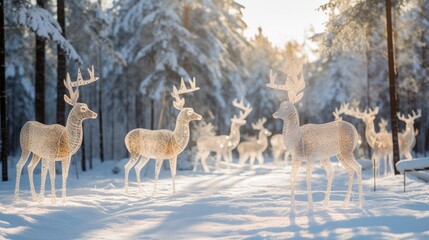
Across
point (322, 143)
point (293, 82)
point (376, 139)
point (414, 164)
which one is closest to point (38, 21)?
point (293, 82)

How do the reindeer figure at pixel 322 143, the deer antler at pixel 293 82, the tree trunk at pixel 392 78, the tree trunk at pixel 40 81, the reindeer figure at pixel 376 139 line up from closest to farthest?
1. the reindeer figure at pixel 322 143
2. the deer antler at pixel 293 82
3. the tree trunk at pixel 392 78
4. the tree trunk at pixel 40 81
5. the reindeer figure at pixel 376 139

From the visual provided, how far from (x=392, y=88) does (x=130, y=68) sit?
18.5m

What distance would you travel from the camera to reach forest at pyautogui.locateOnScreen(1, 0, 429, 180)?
16.2 m

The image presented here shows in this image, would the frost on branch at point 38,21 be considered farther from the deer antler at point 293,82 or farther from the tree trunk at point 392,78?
the tree trunk at point 392,78

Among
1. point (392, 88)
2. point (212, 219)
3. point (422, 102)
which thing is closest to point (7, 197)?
point (212, 219)

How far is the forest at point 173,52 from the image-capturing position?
1622cm

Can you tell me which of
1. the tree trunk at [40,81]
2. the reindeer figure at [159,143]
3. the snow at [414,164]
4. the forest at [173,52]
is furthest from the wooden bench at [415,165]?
the tree trunk at [40,81]

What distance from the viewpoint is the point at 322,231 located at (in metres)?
6.50

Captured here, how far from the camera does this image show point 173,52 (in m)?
23.4

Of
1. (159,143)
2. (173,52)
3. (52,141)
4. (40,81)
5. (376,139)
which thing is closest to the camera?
(52,141)

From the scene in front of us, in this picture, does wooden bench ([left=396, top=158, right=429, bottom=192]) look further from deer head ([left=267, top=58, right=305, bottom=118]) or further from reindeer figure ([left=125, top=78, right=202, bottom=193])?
reindeer figure ([left=125, top=78, right=202, bottom=193])

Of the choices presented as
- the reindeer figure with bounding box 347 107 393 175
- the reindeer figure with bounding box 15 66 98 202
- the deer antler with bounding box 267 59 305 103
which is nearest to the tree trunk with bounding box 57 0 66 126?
the reindeer figure with bounding box 15 66 98 202

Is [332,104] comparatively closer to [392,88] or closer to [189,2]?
[189,2]

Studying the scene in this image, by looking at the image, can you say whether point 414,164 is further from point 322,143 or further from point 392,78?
point 392,78
